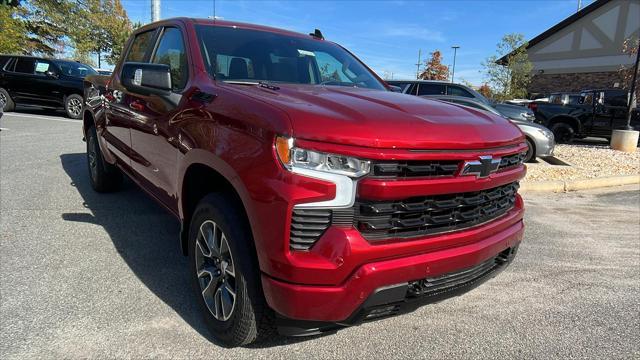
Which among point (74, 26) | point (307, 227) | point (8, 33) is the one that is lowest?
point (307, 227)

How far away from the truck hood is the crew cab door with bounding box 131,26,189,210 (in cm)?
58

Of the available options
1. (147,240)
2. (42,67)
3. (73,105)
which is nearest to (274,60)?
(147,240)

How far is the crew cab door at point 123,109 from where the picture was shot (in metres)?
3.94

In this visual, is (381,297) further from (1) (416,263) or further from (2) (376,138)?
(2) (376,138)

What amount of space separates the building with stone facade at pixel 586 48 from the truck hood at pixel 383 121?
97.4 ft

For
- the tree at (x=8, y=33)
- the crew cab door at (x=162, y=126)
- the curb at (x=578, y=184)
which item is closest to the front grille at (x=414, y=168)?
the crew cab door at (x=162, y=126)

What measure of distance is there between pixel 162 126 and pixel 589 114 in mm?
14131

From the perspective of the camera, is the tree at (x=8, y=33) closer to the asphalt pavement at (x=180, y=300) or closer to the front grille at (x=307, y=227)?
the asphalt pavement at (x=180, y=300)

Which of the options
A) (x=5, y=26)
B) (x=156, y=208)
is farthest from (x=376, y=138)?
(x=5, y=26)

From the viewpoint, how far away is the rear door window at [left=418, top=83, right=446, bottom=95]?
1145 centimetres

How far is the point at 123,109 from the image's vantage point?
4.07 m

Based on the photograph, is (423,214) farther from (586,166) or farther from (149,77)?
(586,166)

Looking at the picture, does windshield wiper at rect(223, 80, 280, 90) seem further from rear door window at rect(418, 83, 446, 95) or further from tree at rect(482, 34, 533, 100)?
tree at rect(482, 34, 533, 100)

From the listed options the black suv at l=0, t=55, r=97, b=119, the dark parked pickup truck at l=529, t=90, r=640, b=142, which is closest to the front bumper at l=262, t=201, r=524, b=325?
the dark parked pickup truck at l=529, t=90, r=640, b=142
